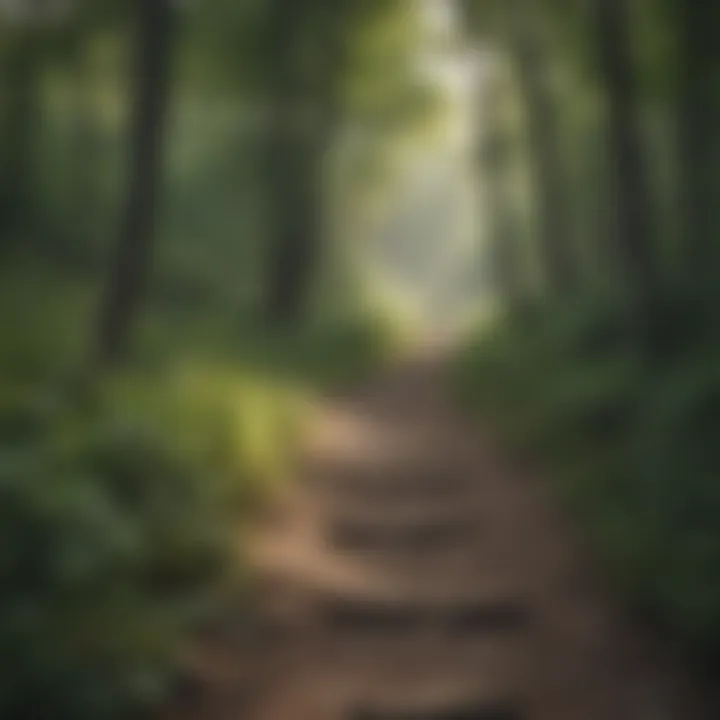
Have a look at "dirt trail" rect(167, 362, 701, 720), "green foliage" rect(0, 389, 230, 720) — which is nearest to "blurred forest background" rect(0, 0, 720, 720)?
"green foliage" rect(0, 389, 230, 720)

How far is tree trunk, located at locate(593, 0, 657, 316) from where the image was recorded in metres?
10.4

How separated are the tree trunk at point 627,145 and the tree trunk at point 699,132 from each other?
2.16 feet

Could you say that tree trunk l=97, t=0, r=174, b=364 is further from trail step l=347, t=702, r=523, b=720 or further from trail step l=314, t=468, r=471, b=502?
trail step l=347, t=702, r=523, b=720

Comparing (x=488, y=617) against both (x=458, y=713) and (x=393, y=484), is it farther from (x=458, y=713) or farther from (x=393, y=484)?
(x=393, y=484)

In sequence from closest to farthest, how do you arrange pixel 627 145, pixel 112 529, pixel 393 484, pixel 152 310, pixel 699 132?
pixel 112 529 < pixel 627 145 < pixel 393 484 < pixel 699 132 < pixel 152 310

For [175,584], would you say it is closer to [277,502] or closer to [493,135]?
[277,502]

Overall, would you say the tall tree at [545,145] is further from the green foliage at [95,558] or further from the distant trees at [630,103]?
the green foliage at [95,558]

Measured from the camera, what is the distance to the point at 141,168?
1057cm

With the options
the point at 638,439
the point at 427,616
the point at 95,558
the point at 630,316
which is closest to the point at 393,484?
the point at 638,439

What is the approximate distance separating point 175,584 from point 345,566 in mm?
1679

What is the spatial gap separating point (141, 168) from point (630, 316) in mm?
5324

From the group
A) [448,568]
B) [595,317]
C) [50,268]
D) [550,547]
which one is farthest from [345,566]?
[50,268]

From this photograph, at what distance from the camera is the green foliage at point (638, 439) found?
20.0ft

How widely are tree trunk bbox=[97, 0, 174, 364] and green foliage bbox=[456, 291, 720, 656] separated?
4.22 m
